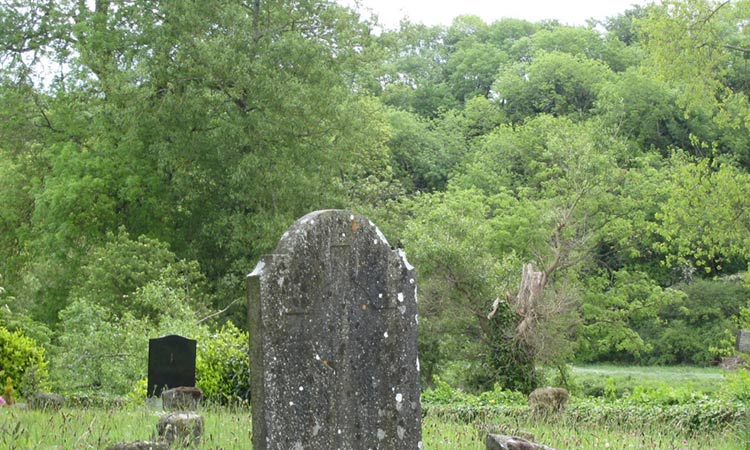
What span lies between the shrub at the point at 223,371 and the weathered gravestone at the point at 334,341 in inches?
274

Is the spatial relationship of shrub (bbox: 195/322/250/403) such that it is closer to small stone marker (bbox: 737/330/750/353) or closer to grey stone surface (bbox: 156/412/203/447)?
grey stone surface (bbox: 156/412/203/447)

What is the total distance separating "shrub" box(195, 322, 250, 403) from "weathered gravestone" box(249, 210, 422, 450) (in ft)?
22.8

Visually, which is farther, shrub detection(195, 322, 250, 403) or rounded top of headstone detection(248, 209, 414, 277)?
shrub detection(195, 322, 250, 403)

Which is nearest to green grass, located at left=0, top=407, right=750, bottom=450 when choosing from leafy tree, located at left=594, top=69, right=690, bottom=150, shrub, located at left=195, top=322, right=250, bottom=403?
shrub, located at left=195, top=322, right=250, bottom=403

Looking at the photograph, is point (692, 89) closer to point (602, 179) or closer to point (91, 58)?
point (602, 179)

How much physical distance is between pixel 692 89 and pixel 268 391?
25.3m

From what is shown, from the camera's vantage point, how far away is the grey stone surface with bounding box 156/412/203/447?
7.55m

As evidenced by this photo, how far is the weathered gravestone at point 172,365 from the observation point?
12.5 meters

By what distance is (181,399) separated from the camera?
10.2m

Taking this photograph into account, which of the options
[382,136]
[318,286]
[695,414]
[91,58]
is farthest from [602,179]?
[318,286]

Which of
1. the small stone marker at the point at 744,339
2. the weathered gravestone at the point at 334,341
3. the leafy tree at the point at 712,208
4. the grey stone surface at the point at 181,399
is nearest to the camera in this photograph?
the weathered gravestone at the point at 334,341

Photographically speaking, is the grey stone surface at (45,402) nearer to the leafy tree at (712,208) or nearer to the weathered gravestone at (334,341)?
the weathered gravestone at (334,341)

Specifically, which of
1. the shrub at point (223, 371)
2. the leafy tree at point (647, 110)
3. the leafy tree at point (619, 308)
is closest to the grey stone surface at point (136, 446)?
the shrub at point (223, 371)

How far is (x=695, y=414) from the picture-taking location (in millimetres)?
14102
